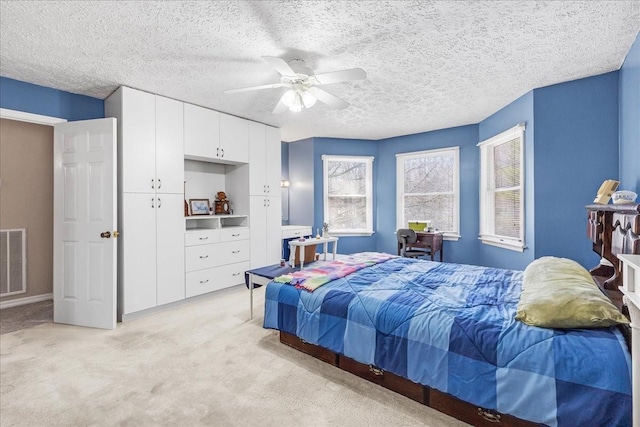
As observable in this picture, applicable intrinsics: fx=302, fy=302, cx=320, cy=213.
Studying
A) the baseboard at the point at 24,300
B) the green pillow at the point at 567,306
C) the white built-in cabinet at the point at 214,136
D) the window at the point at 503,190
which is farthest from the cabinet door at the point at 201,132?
the window at the point at 503,190

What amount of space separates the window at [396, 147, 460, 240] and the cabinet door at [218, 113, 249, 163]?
2838 mm

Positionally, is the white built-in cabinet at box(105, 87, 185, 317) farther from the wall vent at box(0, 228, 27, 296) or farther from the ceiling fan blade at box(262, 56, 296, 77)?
the ceiling fan blade at box(262, 56, 296, 77)

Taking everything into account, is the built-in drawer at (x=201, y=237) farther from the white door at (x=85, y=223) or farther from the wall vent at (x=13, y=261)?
the wall vent at (x=13, y=261)

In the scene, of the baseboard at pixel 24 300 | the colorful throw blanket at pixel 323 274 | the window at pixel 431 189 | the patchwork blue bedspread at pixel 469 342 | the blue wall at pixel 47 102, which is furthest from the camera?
the window at pixel 431 189

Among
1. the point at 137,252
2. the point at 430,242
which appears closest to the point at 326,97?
the point at 137,252

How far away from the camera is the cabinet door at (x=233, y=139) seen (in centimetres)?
418

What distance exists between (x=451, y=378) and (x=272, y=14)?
8.14 feet

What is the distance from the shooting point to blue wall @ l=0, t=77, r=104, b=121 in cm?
302

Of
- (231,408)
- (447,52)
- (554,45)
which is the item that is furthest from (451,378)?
(554,45)

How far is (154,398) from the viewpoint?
193 centimetres

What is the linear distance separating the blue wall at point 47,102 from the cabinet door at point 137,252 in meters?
1.21

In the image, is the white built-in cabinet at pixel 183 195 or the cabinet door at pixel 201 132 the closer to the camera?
the white built-in cabinet at pixel 183 195

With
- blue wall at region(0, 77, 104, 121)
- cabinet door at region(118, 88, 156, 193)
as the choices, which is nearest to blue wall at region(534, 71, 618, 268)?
cabinet door at region(118, 88, 156, 193)

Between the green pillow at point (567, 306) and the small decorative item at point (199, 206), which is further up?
the small decorative item at point (199, 206)
